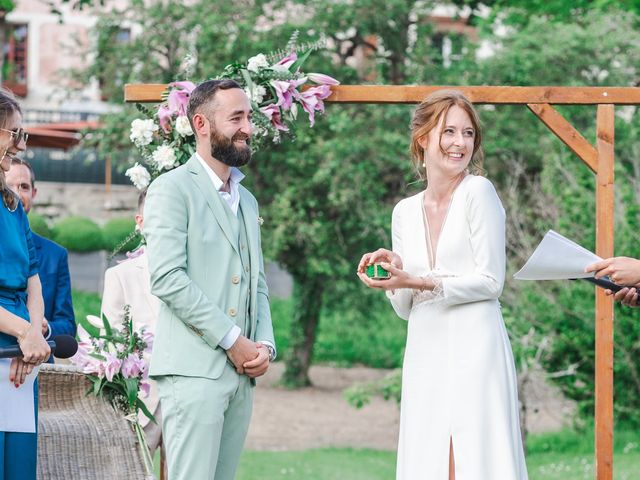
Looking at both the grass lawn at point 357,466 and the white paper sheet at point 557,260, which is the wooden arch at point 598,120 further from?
the grass lawn at point 357,466

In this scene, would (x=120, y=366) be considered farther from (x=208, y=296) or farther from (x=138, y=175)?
(x=138, y=175)

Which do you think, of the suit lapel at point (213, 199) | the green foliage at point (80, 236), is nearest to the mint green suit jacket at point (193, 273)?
the suit lapel at point (213, 199)

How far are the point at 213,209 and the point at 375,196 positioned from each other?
987 centimetres

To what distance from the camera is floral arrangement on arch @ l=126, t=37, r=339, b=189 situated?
5.12 m

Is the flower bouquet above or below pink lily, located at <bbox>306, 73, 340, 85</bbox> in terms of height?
below

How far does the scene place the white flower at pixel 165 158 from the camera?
5.12 m

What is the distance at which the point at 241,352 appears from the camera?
3.70 m

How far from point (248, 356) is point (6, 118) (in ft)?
3.79

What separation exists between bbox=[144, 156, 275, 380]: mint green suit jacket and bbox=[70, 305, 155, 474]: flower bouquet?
0.84 m

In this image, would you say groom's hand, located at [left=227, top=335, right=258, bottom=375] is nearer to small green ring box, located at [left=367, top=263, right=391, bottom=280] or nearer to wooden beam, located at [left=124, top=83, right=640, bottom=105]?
small green ring box, located at [left=367, top=263, right=391, bottom=280]

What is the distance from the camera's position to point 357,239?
14539mm

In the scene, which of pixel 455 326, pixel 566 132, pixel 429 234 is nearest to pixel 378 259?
pixel 429 234

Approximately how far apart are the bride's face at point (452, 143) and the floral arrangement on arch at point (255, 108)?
124cm

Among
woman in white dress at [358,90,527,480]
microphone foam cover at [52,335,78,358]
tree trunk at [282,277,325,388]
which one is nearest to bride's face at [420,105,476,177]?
woman in white dress at [358,90,527,480]
